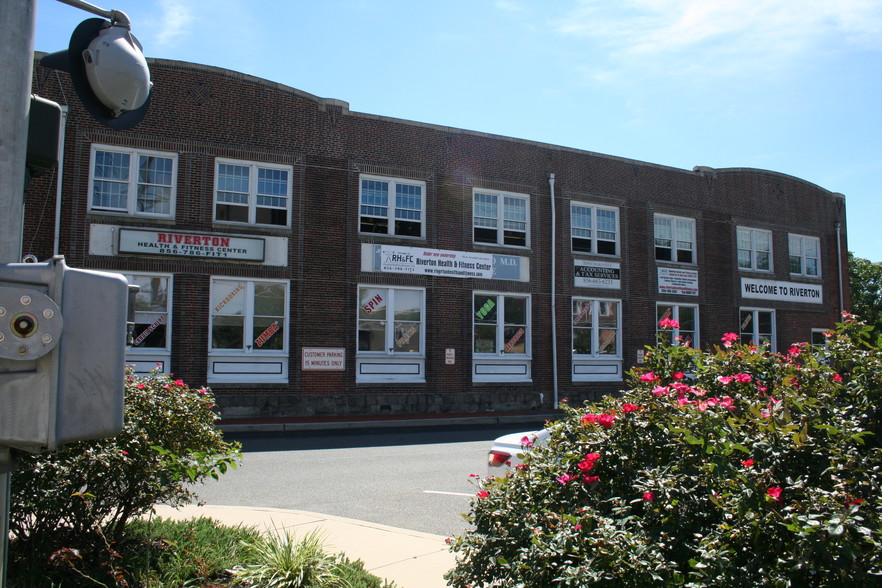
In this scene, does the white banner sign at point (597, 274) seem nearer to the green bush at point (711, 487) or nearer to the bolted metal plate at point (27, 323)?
the green bush at point (711, 487)

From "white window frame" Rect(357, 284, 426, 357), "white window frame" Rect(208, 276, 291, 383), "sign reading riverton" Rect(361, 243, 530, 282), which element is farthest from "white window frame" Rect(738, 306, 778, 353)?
"white window frame" Rect(208, 276, 291, 383)

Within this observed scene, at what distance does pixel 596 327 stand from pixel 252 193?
1244 cm

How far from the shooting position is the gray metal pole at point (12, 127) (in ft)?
6.89

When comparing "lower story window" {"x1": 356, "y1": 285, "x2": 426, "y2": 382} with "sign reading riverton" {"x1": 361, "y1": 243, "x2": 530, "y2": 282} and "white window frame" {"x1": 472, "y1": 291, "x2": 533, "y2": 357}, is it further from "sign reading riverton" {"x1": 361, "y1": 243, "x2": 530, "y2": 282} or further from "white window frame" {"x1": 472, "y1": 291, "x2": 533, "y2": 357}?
"white window frame" {"x1": 472, "y1": 291, "x2": 533, "y2": 357}

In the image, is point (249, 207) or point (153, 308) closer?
point (153, 308)

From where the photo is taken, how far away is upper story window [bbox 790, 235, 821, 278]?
104ft

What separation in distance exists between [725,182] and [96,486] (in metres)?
29.0

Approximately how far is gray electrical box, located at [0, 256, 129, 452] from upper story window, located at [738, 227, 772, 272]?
30.4m

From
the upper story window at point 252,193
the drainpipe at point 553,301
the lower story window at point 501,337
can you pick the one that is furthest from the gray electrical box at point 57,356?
the drainpipe at point 553,301

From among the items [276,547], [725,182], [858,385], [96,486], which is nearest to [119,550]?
[96,486]

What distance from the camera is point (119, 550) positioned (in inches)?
207

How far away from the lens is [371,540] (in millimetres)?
7008

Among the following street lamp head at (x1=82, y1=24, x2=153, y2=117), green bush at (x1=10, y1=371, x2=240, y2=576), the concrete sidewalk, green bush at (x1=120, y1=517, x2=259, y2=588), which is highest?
street lamp head at (x1=82, y1=24, x2=153, y2=117)

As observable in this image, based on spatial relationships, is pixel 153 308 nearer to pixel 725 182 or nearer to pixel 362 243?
pixel 362 243
